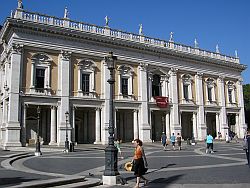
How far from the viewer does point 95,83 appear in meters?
34.9

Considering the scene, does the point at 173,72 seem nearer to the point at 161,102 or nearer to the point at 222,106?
the point at 161,102

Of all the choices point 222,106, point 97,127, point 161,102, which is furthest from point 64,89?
point 222,106

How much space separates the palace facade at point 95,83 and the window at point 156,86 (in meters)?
0.14

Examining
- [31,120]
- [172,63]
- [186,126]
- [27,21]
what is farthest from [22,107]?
[186,126]

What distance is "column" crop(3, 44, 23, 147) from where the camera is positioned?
28.5 meters

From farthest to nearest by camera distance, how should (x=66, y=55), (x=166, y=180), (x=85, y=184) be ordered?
(x=66, y=55) < (x=166, y=180) < (x=85, y=184)

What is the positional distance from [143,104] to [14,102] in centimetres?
1596

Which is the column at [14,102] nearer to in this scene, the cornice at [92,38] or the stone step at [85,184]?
the cornice at [92,38]

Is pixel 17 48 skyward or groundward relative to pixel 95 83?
skyward

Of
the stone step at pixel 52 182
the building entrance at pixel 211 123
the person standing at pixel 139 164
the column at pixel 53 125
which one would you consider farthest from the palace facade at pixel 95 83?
the person standing at pixel 139 164

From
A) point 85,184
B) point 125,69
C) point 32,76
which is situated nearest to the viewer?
point 85,184

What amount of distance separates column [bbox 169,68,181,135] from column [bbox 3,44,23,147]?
20.6m

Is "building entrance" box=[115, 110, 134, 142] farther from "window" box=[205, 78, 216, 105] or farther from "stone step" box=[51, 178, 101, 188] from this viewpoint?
"stone step" box=[51, 178, 101, 188]

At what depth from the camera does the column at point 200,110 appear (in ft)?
141
